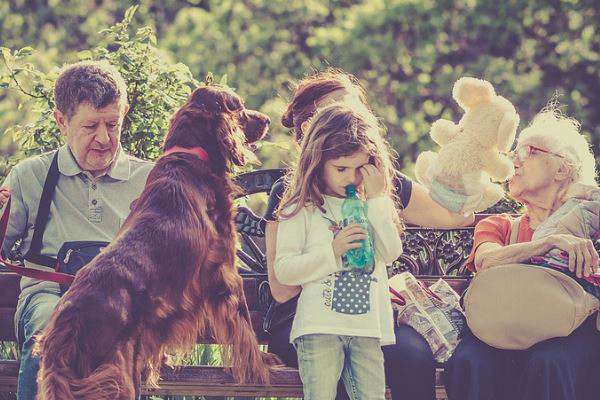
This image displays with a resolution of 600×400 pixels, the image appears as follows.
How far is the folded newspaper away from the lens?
4398 millimetres

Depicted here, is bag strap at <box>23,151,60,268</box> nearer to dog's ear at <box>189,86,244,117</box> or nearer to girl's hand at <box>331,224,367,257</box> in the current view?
dog's ear at <box>189,86,244,117</box>

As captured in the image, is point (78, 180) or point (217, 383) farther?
point (78, 180)

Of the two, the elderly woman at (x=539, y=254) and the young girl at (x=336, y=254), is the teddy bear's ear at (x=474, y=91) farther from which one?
the young girl at (x=336, y=254)

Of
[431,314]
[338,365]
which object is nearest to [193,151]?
[338,365]

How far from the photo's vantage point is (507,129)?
14.4 feet

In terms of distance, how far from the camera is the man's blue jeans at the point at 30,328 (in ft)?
13.9

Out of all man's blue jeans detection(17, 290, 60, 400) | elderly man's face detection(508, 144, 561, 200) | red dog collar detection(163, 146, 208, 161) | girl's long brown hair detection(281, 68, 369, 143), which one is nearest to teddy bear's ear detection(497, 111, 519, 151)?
elderly man's face detection(508, 144, 561, 200)

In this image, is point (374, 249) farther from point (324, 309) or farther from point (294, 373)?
point (294, 373)

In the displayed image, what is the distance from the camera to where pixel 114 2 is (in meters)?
15.5

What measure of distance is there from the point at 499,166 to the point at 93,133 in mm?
1666

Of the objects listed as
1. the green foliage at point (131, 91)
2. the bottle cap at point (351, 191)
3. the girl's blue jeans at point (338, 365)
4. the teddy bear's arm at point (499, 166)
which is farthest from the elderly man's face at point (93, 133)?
the teddy bear's arm at point (499, 166)

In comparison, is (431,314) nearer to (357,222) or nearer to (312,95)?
(357,222)

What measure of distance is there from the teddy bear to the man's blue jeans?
1.62 metres

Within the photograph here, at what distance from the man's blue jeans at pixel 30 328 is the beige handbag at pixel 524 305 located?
65.2 inches
